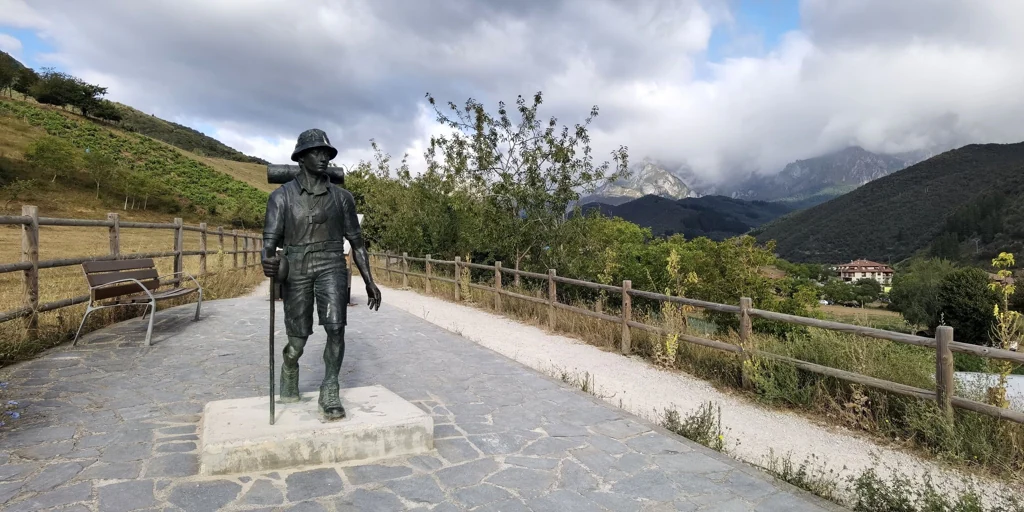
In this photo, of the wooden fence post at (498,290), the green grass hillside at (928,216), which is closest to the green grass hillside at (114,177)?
the wooden fence post at (498,290)

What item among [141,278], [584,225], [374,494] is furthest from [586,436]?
[584,225]

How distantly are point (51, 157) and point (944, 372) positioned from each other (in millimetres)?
47036

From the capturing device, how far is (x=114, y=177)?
3816 cm

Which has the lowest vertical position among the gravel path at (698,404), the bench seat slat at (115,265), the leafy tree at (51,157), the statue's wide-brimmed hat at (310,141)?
the gravel path at (698,404)

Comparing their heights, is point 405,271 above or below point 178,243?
below

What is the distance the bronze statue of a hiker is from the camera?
3.68 meters

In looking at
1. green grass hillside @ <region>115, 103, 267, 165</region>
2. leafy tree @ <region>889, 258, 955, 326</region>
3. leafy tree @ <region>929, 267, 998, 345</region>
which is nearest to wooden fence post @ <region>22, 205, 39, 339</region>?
leafy tree @ <region>929, 267, 998, 345</region>

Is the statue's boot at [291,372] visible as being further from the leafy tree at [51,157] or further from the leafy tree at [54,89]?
the leafy tree at [54,89]

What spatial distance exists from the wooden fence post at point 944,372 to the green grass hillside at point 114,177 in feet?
127

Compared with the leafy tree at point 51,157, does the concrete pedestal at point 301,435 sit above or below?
below

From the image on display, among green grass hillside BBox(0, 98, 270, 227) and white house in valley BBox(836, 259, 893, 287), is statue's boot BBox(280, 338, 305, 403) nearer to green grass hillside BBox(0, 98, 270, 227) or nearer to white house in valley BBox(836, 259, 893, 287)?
green grass hillside BBox(0, 98, 270, 227)

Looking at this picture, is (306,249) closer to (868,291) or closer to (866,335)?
(866,335)

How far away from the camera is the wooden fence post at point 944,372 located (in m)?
4.23

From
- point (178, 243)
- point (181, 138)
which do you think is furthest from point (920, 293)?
point (181, 138)
